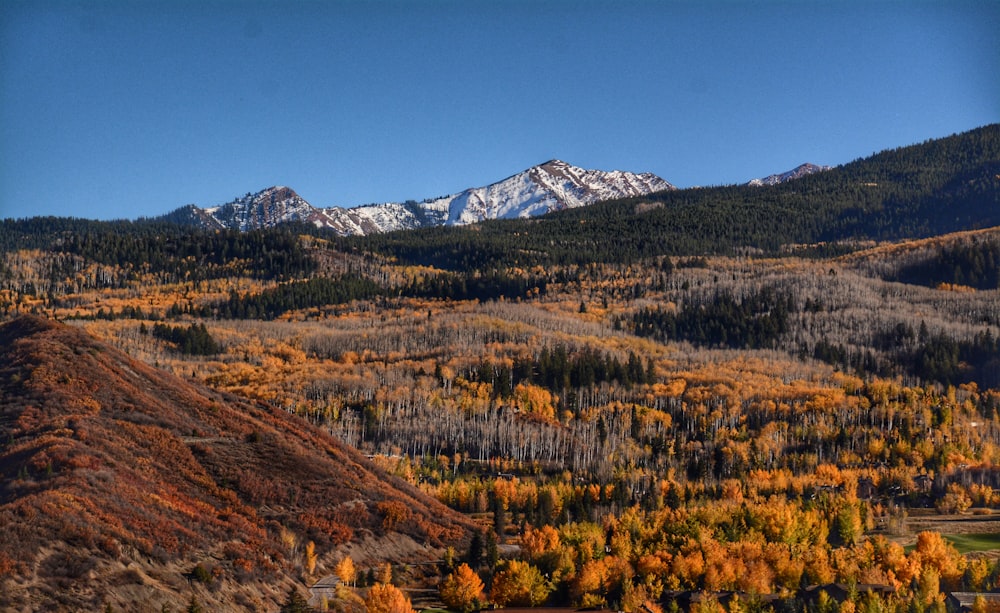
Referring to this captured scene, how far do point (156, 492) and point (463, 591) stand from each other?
103 feet

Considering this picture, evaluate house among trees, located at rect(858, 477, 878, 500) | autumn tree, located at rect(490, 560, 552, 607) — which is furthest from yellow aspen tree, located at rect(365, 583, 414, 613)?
house among trees, located at rect(858, 477, 878, 500)

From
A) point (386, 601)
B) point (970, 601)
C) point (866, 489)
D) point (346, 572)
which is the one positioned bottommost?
point (866, 489)

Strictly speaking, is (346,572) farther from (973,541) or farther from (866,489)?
(866,489)

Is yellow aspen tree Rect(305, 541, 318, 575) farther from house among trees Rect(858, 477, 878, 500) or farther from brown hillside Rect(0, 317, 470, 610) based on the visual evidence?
house among trees Rect(858, 477, 878, 500)

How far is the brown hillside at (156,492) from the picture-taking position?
204ft

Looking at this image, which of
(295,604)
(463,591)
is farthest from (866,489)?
(295,604)

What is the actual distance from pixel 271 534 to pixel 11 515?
27.1 meters

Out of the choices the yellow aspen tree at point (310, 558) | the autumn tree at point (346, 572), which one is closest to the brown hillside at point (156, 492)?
the yellow aspen tree at point (310, 558)

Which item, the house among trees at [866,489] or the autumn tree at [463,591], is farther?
the house among trees at [866,489]

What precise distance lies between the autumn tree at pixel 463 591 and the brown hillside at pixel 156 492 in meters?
9.28

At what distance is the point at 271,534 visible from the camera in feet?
278

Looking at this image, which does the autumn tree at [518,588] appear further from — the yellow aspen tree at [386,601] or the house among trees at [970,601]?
the house among trees at [970,601]

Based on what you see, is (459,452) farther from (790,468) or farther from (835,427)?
(835,427)

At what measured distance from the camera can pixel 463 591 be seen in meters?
86.2
